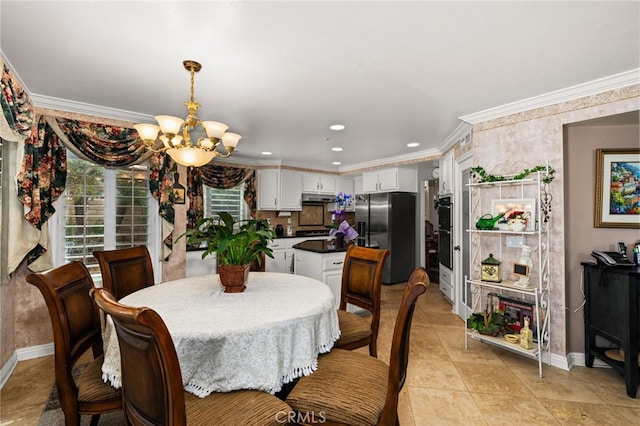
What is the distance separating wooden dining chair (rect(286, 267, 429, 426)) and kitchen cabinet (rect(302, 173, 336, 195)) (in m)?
4.81

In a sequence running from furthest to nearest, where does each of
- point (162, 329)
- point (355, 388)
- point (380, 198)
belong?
1. point (380, 198)
2. point (355, 388)
3. point (162, 329)

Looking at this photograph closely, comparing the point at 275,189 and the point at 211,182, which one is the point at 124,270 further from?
the point at 275,189

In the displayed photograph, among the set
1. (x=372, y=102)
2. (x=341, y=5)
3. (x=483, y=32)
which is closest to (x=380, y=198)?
(x=372, y=102)

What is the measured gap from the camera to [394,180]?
5.34 meters

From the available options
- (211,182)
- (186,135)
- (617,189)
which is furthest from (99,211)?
(617,189)

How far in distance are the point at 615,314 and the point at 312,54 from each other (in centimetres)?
295

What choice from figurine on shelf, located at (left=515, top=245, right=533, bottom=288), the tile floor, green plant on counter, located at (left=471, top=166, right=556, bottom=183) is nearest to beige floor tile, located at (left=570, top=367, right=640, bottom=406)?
the tile floor

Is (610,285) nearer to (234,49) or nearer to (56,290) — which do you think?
(234,49)

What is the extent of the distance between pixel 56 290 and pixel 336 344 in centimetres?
148

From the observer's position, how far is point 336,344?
1.81 metres

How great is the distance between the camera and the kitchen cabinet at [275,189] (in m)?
5.61

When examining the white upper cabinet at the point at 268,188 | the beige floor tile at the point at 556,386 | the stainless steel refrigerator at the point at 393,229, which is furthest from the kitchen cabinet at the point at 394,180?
the beige floor tile at the point at 556,386

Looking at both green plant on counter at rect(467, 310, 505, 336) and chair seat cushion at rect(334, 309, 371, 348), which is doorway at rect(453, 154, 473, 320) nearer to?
green plant on counter at rect(467, 310, 505, 336)

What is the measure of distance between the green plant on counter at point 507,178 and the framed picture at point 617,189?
419mm
